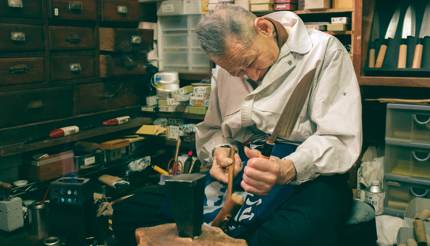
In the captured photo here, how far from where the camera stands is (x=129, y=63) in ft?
9.89

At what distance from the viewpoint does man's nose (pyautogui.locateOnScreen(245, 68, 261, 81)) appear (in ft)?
5.57

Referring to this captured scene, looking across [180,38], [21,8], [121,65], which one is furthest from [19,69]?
[180,38]

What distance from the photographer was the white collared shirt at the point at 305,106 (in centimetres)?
147

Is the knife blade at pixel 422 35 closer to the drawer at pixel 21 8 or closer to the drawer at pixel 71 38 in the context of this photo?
the drawer at pixel 71 38

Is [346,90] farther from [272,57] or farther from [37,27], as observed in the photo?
[37,27]

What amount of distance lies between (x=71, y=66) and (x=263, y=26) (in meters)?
1.37

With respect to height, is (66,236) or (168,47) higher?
(168,47)

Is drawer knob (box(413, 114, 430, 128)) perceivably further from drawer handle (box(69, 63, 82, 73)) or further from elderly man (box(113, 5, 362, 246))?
drawer handle (box(69, 63, 82, 73))

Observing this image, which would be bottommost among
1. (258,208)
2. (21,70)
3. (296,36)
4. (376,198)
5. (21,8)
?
(376,198)

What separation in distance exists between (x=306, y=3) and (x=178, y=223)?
1609mm

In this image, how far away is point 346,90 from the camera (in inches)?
63.2

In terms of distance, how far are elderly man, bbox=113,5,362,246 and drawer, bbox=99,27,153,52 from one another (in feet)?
3.89

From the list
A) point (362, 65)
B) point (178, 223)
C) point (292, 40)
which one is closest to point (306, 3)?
point (362, 65)

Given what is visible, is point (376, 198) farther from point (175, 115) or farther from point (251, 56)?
point (175, 115)
